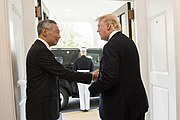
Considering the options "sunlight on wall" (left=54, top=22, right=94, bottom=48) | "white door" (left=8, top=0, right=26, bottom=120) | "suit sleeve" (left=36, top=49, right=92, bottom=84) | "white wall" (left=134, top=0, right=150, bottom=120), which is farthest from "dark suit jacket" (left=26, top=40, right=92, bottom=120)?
"sunlight on wall" (left=54, top=22, right=94, bottom=48)

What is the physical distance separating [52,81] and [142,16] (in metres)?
1.48

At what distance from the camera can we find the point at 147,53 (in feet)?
8.79

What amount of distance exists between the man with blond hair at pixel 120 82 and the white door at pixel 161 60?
0.42 m

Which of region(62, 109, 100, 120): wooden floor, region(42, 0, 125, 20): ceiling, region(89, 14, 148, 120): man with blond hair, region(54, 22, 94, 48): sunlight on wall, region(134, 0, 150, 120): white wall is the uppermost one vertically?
region(42, 0, 125, 20): ceiling

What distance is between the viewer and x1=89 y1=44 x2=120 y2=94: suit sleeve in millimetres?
1765

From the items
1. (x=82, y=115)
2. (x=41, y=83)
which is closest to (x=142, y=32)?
(x=41, y=83)

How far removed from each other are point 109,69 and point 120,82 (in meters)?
0.16

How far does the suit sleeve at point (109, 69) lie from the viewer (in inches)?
69.5
